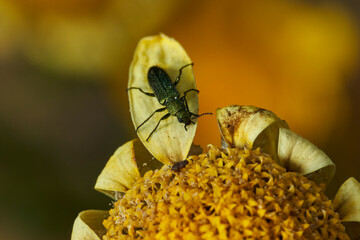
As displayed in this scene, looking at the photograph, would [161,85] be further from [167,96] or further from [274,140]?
[274,140]

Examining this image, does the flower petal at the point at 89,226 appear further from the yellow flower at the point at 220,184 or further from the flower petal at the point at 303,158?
the flower petal at the point at 303,158

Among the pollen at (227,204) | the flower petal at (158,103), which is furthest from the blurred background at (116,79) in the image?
the pollen at (227,204)

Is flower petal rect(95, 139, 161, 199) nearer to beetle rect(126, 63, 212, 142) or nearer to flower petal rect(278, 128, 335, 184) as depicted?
beetle rect(126, 63, 212, 142)

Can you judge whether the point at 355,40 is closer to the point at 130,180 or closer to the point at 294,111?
the point at 294,111

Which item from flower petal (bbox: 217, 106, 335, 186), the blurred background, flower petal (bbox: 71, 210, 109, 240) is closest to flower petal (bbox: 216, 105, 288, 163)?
flower petal (bbox: 217, 106, 335, 186)

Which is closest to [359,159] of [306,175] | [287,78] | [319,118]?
[319,118]
